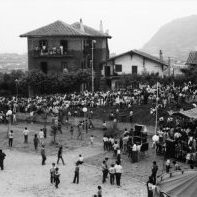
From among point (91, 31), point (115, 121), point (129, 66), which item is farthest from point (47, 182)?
point (91, 31)

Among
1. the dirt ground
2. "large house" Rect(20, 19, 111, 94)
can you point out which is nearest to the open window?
"large house" Rect(20, 19, 111, 94)

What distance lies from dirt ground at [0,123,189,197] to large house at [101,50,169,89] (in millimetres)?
29244

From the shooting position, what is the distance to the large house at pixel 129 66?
68.0 meters

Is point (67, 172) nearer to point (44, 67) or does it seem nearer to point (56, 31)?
point (44, 67)

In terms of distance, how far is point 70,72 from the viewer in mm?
64062

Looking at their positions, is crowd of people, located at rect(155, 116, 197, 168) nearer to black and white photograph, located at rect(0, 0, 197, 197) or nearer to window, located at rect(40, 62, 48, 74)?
black and white photograph, located at rect(0, 0, 197, 197)

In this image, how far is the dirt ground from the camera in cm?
2664

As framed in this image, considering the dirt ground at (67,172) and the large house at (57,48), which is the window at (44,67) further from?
the dirt ground at (67,172)

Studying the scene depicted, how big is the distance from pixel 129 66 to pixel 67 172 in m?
40.1

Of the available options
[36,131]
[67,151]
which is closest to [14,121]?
[36,131]

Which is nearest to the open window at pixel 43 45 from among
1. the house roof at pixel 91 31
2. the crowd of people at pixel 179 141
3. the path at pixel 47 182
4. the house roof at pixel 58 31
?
the house roof at pixel 58 31

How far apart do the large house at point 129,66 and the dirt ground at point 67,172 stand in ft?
95.9

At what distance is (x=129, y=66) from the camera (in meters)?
69.0

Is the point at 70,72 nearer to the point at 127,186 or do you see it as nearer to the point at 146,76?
the point at 146,76
